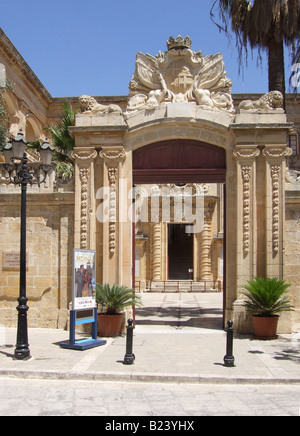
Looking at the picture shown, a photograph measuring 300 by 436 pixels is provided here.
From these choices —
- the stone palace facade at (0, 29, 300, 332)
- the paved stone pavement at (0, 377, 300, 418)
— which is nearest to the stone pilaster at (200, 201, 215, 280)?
the stone palace facade at (0, 29, 300, 332)

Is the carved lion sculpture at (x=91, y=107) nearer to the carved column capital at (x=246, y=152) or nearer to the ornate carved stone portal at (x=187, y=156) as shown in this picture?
the ornate carved stone portal at (x=187, y=156)

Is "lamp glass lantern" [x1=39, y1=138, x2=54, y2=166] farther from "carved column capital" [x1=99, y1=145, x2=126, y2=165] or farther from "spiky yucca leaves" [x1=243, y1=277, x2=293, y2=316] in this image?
"spiky yucca leaves" [x1=243, y1=277, x2=293, y2=316]

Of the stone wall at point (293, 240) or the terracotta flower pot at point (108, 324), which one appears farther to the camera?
the stone wall at point (293, 240)

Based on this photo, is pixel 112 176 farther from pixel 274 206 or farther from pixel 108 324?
pixel 274 206

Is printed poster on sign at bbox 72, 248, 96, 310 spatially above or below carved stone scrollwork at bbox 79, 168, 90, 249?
below

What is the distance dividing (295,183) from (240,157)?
1.61 m

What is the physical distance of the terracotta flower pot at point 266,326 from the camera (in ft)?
39.1

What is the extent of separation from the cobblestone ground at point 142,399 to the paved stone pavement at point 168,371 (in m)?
0.01

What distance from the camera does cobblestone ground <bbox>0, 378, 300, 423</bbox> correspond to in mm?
6668

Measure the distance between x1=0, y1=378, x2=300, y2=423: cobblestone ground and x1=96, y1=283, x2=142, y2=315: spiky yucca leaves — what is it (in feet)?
12.1

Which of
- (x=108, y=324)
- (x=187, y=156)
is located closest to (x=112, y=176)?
(x=187, y=156)

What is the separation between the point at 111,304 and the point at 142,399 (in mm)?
4981

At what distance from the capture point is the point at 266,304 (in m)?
11.9

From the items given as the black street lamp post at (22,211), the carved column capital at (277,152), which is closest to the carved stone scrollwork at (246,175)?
the carved column capital at (277,152)
